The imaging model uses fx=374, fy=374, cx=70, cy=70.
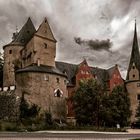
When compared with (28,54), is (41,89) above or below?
below

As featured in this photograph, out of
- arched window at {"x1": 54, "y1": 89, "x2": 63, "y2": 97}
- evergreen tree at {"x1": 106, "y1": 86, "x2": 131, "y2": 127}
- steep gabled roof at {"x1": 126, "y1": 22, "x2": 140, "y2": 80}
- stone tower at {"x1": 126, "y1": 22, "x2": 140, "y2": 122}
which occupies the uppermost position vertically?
steep gabled roof at {"x1": 126, "y1": 22, "x2": 140, "y2": 80}

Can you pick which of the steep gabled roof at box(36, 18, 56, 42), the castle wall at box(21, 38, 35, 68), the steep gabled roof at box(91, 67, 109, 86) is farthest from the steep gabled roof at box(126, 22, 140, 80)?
the castle wall at box(21, 38, 35, 68)

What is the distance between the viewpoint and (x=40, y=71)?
6912 cm

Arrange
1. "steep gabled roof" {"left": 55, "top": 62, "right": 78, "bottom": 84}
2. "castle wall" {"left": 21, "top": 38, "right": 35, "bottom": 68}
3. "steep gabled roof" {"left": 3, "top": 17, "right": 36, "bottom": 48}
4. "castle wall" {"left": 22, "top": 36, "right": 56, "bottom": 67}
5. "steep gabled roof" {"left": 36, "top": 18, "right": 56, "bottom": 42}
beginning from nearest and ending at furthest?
1. "castle wall" {"left": 22, "top": 36, "right": 56, "bottom": 67}
2. "castle wall" {"left": 21, "top": 38, "right": 35, "bottom": 68}
3. "steep gabled roof" {"left": 36, "top": 18, "right": 56, "bottom": 42}
4. "steep gabled roof" {"left": 3, "top": 17, "right": 36, "bottom": 48}
5. "steep gabled roof" {"left": 55, "top": 62, "right": 78, "bottom": 84}

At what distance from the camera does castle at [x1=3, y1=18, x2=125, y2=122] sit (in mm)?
68312

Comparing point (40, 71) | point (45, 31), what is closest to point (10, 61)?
point (45, 31)

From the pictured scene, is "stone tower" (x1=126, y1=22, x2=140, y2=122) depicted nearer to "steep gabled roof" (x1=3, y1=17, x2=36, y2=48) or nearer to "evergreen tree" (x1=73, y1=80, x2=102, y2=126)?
"evergreen tree" (x1=73, y1=80, x2=102, y2=126)

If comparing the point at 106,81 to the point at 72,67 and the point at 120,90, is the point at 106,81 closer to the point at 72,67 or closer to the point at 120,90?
the point at 72,67

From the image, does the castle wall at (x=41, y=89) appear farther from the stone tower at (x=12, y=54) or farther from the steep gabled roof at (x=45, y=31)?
the steep gabled roof at (x=45, y=31)

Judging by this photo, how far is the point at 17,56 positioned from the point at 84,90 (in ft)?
61.1

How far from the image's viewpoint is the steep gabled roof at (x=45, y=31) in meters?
76.2

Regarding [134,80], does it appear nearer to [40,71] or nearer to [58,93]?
[58,93]

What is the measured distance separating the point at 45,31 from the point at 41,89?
14215 mm

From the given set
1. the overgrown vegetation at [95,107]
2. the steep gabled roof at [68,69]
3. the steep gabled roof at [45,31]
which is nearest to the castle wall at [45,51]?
the steep gabled roof at [45,31]
